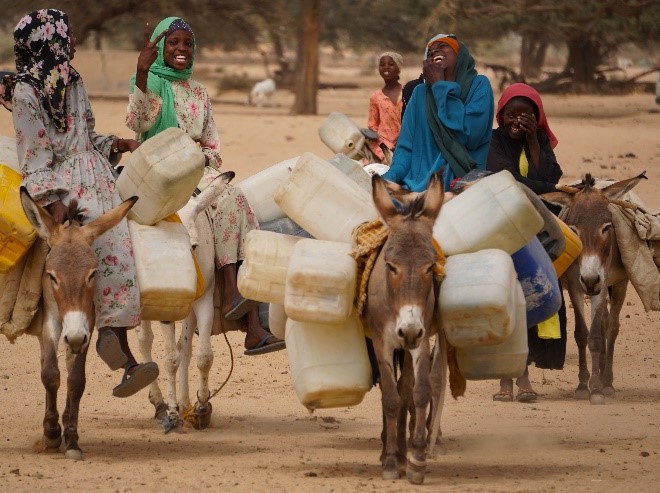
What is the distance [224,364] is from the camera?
10.9 meters

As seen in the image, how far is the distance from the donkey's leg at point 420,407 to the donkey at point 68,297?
1.75 m

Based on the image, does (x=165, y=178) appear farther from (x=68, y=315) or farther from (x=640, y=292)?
(x=640, y=292)

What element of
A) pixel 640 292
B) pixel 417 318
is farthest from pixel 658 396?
pixel 417 318

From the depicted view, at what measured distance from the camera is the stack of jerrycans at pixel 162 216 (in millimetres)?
7215

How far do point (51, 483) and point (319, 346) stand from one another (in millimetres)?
1511

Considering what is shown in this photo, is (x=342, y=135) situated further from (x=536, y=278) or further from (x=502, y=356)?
(x=502, y=356)

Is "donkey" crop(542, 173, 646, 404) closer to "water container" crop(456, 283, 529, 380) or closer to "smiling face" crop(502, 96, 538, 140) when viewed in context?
"smiling face" crop(502, 96, 538, 140)

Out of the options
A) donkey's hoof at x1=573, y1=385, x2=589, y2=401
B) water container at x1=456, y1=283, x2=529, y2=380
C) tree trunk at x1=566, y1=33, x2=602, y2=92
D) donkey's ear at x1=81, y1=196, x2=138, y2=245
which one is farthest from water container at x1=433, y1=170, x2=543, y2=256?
tree trunk at x1=566, y1=33, x2=602, y2=92

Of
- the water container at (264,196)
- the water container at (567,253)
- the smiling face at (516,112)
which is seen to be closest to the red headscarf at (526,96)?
the smiling face at (516,112)

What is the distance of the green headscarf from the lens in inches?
338

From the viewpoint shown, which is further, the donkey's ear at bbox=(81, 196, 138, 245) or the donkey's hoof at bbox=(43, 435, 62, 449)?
the donkey's hoof at bbox=(43, 435, 62, 449)

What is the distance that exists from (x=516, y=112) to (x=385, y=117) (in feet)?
7.91

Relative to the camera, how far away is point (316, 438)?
8328 millimetres

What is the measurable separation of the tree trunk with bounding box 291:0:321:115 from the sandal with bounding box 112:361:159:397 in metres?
18.5
